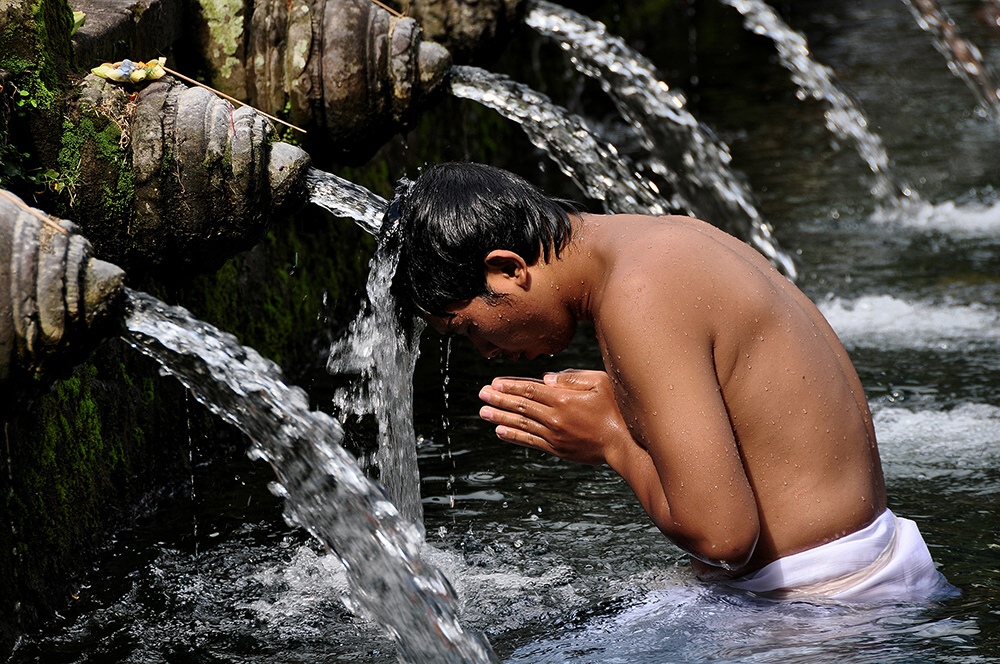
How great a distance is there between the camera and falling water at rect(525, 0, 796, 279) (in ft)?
23.2

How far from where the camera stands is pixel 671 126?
7902 mm

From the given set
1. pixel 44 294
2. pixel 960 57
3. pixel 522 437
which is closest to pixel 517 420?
pixel 522 437

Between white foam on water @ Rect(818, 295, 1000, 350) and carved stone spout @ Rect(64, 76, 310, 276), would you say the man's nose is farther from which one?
white foam on water @ Rect(818, 295, 1000, 350)

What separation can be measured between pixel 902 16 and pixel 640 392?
500 inches

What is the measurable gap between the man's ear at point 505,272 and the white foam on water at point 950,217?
16.9 feet

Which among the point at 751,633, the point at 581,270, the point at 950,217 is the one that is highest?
the point at 581,270

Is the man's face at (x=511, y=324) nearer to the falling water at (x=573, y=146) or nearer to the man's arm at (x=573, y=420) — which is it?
the man's arm at (x=573, y=420)

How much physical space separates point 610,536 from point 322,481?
4.02 ft

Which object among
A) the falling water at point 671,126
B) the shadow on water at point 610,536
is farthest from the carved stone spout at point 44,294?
the falling water at point 671,126

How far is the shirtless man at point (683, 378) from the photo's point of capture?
2.88 metres

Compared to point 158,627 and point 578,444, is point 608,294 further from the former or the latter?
point 158,627

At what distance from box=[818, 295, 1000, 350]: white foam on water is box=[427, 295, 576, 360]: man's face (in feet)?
10.4

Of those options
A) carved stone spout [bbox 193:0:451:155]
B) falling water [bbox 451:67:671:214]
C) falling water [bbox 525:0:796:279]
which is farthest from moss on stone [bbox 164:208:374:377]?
falling water [bbox 525:0:796:279]

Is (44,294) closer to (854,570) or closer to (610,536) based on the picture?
(854,570)
